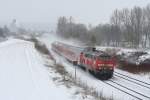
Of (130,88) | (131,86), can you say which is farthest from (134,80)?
(130,88)

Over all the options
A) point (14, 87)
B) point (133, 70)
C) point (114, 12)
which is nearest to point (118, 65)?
point (133, 70)

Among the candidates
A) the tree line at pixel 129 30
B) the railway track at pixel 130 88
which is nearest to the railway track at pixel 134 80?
the railway track at pixel 130 88

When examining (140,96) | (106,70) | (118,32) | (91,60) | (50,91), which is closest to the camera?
(50,91)

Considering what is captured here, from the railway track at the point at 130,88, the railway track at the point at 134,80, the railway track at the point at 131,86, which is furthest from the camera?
the railway track at the point at 134,80

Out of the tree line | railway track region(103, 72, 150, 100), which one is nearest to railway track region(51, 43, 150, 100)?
railway track region(103, 72, 150, 100)

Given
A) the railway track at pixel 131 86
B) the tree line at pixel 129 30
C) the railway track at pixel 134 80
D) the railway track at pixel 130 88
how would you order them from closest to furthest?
the railway track at pixel 130 88
the railway track at pixel 131 86
the railway track at pixel 134 80
the tree line at pixel 129 30

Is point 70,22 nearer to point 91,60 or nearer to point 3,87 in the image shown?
point 91,60

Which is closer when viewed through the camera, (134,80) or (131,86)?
(131,86)

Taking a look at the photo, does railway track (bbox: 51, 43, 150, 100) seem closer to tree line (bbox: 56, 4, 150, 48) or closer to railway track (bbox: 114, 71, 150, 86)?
railway track (bbox: 114, 71, 150, 86)

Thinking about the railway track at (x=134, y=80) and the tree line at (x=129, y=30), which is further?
the tree line at (x=129, y=30)

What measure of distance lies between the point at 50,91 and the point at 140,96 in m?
7.42

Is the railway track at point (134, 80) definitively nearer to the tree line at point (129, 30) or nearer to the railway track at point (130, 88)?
the railway track at point (130, 88)

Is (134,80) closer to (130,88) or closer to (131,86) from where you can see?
(131,86)

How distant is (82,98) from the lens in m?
16.5
